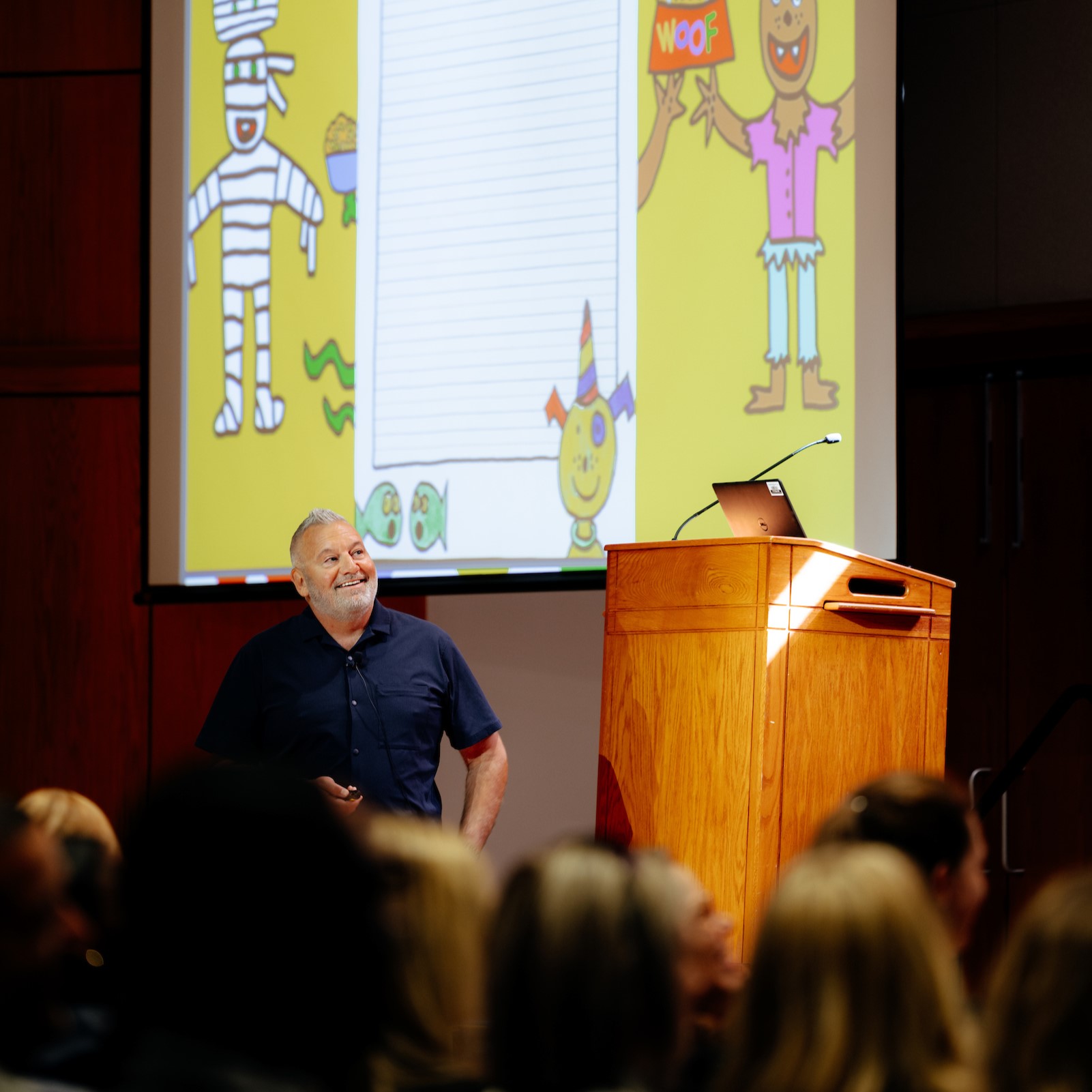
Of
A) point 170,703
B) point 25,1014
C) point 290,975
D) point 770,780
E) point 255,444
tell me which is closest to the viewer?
point 290,975

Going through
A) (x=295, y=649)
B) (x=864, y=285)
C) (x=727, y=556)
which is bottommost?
(x=295, y=649)

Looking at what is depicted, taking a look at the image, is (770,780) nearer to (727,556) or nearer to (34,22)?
(727,556)

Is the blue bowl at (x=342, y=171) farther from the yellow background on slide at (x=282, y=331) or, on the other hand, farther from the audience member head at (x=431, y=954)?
the audience member head at (x=431, y=954)

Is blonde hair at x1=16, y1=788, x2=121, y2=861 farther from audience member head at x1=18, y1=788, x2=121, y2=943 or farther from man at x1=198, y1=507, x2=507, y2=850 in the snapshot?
man at x1=198, y1=507, x2=507, y2=850

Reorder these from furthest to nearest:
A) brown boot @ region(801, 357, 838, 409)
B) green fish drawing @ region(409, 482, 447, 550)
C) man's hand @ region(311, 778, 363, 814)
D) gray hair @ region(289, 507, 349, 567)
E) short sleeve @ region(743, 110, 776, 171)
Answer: green fish drawing @ region(409, 482, 447, 550) < short sleeve @ region(743, 110, 776, 171) < brown boot @ region(801, 357, 838, 409) < gray hair @ region(289, 507, 349, 567) < man's hand @ region(311, 778, 363, 814)

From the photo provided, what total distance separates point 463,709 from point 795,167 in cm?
179

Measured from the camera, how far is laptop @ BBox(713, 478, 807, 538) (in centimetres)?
300

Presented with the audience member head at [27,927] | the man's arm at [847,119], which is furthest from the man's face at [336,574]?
the audience member head at [27,927]

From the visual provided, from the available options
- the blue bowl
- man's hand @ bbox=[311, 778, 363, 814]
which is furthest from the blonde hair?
the blue bowl

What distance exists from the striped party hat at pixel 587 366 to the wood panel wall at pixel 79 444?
1.14 metres

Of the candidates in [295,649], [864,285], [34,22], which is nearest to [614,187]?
[864,285]

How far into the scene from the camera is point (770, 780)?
9.07 feet

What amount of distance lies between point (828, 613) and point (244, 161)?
99.7 inches

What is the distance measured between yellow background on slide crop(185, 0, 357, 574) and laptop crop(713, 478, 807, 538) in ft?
5.08
